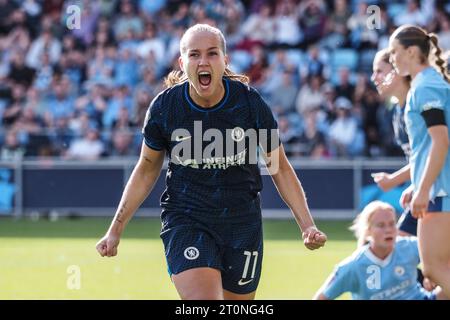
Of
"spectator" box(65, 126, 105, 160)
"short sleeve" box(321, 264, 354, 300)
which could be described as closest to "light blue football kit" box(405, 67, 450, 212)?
"short sleeve" box(321, 264, 354, 300)

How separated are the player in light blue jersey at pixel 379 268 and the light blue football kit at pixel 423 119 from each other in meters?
0.61

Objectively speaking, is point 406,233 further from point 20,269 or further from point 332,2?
point 332,2

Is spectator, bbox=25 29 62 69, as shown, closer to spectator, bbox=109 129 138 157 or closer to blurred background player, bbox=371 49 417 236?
spectator, bbox=109 129 138 157

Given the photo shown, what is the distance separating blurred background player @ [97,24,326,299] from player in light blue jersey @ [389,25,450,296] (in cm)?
120

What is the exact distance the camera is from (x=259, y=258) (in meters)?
6.41

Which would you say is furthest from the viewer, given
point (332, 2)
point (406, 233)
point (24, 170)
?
point (332, 2)

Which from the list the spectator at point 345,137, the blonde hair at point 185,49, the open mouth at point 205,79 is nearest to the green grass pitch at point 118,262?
the spectator at point 345,137

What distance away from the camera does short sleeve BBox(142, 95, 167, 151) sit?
6.33 metres

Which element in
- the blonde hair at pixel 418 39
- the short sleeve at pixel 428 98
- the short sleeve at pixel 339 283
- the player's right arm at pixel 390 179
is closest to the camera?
the short sleeve at pixel 428 98

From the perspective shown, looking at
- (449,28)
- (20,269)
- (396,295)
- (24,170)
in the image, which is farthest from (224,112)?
(449,28)

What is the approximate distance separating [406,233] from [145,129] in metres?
3.16

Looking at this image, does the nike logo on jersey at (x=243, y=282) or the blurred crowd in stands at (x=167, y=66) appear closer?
the nike logo on jersey at (x=243, y=282)

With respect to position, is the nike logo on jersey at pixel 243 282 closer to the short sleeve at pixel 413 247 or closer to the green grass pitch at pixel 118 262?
the short sleeve at pixel 413 247

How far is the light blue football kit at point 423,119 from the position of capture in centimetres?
728
